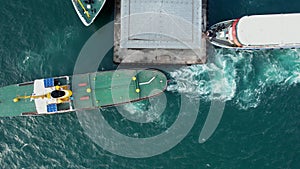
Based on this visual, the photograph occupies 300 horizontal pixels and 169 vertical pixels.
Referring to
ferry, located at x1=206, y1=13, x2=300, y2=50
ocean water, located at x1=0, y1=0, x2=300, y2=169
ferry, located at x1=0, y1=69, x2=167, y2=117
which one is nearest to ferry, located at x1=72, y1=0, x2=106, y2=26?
ocean water, located at x1=0, y1=0, x2=300, y2=169

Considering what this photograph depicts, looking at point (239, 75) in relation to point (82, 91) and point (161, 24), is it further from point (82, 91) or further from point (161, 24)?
point (82, 91)

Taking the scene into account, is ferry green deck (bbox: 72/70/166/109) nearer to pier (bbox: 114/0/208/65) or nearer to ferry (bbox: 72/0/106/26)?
pier (bbox: 114/0/208/65)

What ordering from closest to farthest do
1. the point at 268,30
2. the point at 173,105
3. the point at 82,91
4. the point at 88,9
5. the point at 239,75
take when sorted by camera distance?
the point at 268,30 < the point at 82,91 < the point at 88,9 < the point at 173,105 < the point at 239,75

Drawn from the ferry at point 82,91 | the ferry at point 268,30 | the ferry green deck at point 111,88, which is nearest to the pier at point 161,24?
the ferry green deck at point 111,88

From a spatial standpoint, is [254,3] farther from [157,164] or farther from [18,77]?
[18,77]

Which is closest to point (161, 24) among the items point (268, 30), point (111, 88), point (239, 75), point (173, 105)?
point (111, 88)

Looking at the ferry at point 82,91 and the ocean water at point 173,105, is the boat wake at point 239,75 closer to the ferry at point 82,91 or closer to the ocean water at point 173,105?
the ocean water at point 173,105

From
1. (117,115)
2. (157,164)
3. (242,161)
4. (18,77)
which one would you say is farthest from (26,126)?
(242,161)
